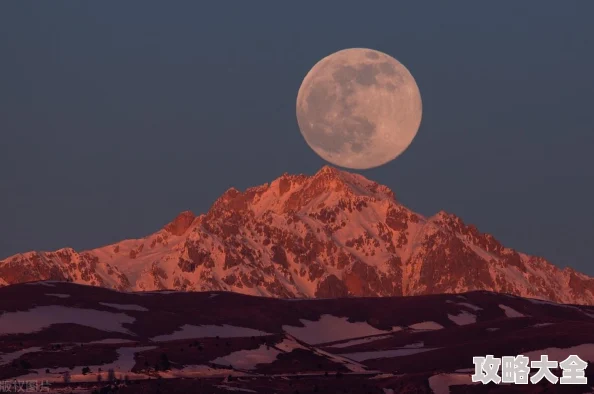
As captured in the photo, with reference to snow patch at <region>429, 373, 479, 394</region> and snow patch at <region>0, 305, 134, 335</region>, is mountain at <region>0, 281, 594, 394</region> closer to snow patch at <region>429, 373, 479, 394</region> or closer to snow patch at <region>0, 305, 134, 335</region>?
snow patch at <region>429, 373, 479, 394</region>

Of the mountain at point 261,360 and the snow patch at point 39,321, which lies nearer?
the mountain at point 261,360

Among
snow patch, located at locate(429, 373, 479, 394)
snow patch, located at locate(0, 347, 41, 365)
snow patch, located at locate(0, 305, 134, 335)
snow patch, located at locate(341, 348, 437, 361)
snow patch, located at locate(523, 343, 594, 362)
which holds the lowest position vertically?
snow patch, located at locate(429, 373, 479, 394)

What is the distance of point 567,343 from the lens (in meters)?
163

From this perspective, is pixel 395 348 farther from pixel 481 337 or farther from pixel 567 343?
pixel 567 343

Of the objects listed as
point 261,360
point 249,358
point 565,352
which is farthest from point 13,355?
point 565,352

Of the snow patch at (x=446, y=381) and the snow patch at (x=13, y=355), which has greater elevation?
the snow patch at (x=13, y=355)

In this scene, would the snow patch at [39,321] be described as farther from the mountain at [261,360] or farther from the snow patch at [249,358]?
the snow patch at [249,358]

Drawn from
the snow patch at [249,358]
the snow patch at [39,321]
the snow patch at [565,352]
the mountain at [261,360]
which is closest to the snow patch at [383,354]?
the mountain at [261,360]

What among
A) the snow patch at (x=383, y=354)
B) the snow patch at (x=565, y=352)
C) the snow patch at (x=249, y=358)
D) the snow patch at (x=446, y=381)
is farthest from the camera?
the snow patch at (x=383, y=354)

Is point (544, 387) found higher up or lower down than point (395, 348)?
lower down

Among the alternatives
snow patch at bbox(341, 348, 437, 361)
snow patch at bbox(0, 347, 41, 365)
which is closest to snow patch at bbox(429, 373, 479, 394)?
snow patch at bbox(341, 348, 437, 361)

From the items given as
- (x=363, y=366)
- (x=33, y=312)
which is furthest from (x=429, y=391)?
(x=33, y=312)

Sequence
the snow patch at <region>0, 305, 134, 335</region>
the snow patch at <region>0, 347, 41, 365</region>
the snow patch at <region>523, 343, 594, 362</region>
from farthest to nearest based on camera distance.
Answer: the snow patch at <region>0, 305, 134, 335</region>, the snow patch at <region>523, 343, 594, 362</region>, the snow patch at <region>0, 347, 41, 365</region>

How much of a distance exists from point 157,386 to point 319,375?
23.4 m
